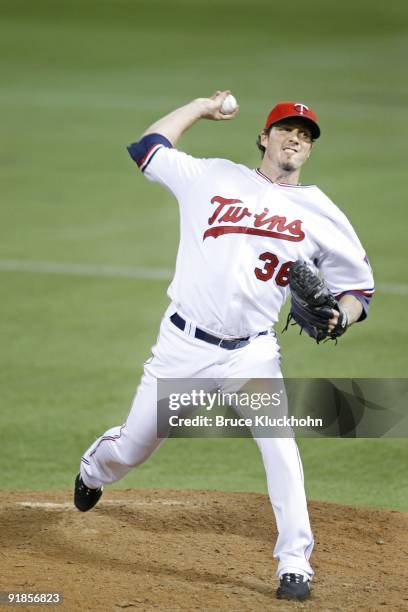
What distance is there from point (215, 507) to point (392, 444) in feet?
6.10

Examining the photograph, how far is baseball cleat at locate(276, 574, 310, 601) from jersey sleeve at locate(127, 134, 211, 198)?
6.08 feet

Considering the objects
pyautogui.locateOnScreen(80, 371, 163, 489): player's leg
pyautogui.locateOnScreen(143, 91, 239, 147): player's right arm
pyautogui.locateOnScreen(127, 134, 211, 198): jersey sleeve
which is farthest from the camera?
pyautogui.locateOnScreen(143, 91, 239, 147): player's right arm

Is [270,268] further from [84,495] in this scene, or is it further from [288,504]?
[84,495]

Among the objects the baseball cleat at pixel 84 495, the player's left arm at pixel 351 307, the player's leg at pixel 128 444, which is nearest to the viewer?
the player's left arm at pixel 351 307

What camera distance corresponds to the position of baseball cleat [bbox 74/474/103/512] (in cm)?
602

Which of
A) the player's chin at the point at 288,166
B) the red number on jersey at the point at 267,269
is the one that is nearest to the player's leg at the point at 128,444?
the red number on jersey at the point at 267,269

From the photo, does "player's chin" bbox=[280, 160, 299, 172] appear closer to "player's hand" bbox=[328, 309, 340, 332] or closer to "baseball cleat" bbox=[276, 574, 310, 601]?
"player's hand" bbox=[328, 309, 340, 332]

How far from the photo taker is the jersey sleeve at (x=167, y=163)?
18.6ft

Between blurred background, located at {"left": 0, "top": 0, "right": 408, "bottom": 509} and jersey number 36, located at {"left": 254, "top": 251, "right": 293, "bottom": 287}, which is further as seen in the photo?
blurred background, located at {"left": 0, "top": 0, "right": 408, "bottom": 509}

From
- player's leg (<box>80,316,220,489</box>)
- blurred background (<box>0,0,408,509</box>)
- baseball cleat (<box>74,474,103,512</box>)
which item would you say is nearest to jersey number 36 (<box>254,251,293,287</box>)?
player's leg (<box>80,316,220,489</box>)

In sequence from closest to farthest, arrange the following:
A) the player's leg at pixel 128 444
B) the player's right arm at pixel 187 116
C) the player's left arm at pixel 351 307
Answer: the player's left arm at pixel 351 307 → the player's leg at pixel 128 444 → the player's right arm at pixel 187 116

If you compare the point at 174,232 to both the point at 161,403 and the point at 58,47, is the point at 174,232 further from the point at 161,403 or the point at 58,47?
the point at 58,47

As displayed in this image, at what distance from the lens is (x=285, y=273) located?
546 centimetres

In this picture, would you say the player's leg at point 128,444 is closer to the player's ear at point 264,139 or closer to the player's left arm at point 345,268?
the player's left arm at point 345,268
